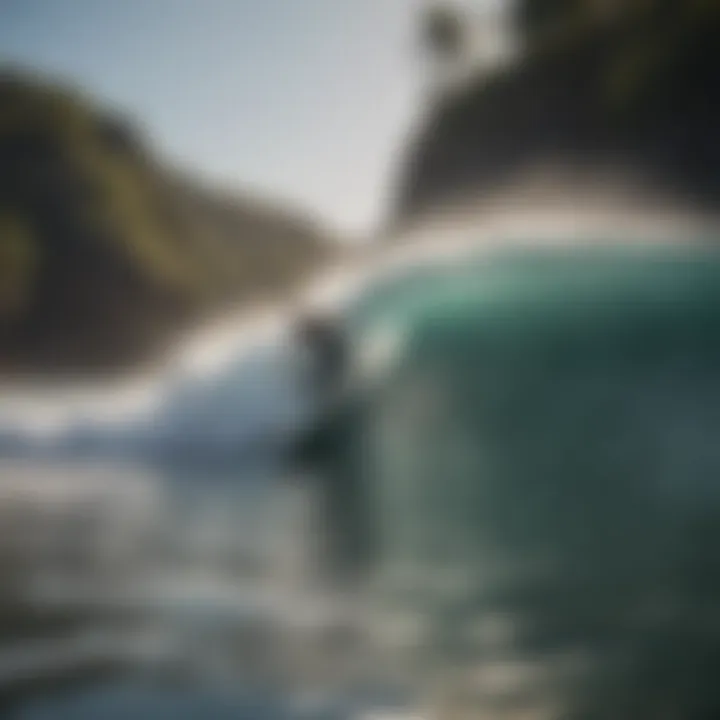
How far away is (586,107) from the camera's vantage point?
1.32 meters

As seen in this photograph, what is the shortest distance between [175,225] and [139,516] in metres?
0.37

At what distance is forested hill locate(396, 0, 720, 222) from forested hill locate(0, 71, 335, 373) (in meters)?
0.24

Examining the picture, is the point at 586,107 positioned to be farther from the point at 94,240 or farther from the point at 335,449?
the point at 94,240

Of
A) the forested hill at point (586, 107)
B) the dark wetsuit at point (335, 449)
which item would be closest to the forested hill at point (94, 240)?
the dark wetsuit at point (335, 449)

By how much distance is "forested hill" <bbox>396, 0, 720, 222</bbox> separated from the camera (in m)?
1.30

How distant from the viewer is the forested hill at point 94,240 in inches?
53.1

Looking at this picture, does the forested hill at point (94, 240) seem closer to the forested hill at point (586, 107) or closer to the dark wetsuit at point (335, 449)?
the dark wetsuit at point (335, 449)

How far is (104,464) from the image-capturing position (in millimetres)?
1306

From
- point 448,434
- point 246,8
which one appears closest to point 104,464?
point 448,434

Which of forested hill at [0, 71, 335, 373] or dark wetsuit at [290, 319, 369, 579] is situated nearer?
dark wetsuit at [290, 319, 369, 579]

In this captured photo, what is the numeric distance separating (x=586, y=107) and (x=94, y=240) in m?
0.64

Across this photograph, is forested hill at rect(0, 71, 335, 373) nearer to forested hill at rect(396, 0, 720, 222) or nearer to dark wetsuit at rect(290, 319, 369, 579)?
dark wetsuit at rect(290, 319, 369, 579)

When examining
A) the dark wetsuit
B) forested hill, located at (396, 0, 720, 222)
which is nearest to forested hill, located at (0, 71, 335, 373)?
the dark wetsuit

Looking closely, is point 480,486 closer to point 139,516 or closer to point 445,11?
point 139,516
